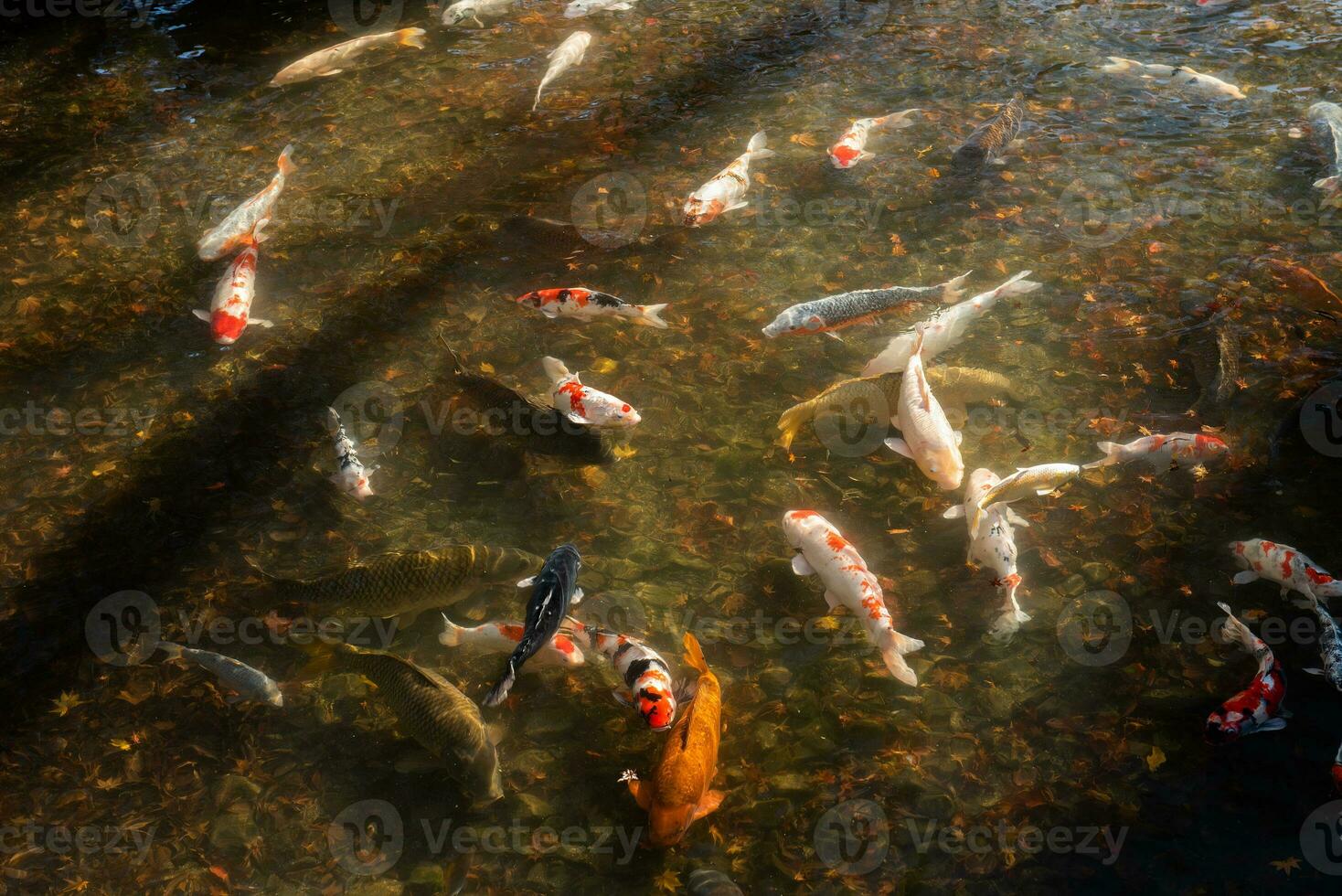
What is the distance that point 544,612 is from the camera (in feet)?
12.3

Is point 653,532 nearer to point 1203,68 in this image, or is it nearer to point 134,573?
point 134,573

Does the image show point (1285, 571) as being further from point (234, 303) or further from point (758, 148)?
point (234, 303)

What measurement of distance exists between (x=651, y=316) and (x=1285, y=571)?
12.1 ft

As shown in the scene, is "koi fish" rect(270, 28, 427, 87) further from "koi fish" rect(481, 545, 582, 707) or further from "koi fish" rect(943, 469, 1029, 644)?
"koi fish" rect(943, 469, 1029, 644)

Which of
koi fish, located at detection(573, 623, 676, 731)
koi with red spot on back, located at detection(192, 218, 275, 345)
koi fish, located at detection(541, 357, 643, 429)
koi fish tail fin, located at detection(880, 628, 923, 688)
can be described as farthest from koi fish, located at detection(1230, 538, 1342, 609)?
koi with red spot on back, located at detection(192, 218, 275, 345)

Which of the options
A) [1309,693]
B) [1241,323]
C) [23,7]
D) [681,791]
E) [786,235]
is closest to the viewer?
[681,791]

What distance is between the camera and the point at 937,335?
5.22m

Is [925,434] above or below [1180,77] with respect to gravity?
below

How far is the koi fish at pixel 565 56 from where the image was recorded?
25.9 feet

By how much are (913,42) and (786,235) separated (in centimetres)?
340

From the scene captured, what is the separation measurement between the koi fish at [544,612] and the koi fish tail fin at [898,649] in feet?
4.73

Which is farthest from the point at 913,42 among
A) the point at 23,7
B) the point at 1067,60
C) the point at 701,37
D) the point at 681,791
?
the point at 23,7

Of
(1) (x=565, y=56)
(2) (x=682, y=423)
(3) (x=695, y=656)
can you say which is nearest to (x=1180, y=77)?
(1) (x=565, y=56)

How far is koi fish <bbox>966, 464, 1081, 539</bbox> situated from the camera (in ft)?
14.3
